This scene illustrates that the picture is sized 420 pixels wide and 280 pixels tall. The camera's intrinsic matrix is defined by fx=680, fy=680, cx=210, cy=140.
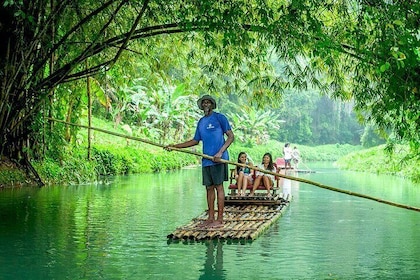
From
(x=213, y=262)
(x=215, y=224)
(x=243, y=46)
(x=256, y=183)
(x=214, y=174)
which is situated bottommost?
(x=213, y=262)

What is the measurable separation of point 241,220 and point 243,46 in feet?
7.97

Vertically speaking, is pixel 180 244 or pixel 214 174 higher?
pixel 214 174

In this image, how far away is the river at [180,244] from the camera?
20.1 feet

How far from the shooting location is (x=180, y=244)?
24.8 ft

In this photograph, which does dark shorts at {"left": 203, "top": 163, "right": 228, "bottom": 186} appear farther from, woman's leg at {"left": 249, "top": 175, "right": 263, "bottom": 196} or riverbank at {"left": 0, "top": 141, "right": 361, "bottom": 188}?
riverbank at {"left": 0, "top": 141, "right": 361, "bottom": 188}

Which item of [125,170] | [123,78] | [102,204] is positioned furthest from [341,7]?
[125,170]

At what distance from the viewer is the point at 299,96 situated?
6419cm

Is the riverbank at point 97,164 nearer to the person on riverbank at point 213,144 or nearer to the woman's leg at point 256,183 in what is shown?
the woman's leg at point 256,183

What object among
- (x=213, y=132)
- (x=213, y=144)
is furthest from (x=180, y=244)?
(x=213, y=132)

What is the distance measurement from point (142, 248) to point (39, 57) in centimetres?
471

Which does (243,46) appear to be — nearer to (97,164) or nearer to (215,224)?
(215,224)

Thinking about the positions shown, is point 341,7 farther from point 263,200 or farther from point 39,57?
point 39,57

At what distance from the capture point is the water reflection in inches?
234

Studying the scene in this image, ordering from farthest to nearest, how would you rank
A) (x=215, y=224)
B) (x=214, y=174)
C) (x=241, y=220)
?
1. (x=241, y=220)
2. (x=215, y=224)
3. (x=214, y=174)
